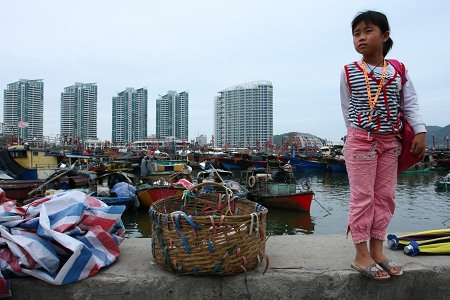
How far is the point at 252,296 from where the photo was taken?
5.37 feet

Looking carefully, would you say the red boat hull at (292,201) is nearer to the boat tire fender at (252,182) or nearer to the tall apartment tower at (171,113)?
the boat tire fender at (252,182)

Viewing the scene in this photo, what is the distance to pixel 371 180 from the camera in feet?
5.80

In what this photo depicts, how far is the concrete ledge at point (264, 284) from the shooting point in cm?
161

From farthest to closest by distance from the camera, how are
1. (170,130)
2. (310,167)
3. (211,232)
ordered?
1. (170,130)
2. (310,167)
3. (211,232)

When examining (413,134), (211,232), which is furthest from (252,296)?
(413,134)

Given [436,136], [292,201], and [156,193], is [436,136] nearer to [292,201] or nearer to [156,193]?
[292,201]

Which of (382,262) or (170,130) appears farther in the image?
(170,130)

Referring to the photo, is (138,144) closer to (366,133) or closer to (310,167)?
(310,167)

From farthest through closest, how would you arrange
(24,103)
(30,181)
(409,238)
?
(24,103)
(30,181)
(409,238)

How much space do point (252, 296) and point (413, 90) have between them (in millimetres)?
1393

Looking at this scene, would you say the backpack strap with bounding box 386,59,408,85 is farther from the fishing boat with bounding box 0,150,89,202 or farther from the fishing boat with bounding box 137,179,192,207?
the fishing boat with bounding box 0,150,89,202

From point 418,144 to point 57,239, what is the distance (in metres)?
1.85

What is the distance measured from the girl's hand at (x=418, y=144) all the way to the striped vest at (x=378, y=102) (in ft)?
0.33

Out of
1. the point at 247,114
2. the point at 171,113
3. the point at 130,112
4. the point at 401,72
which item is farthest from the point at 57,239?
the point at 130,112
